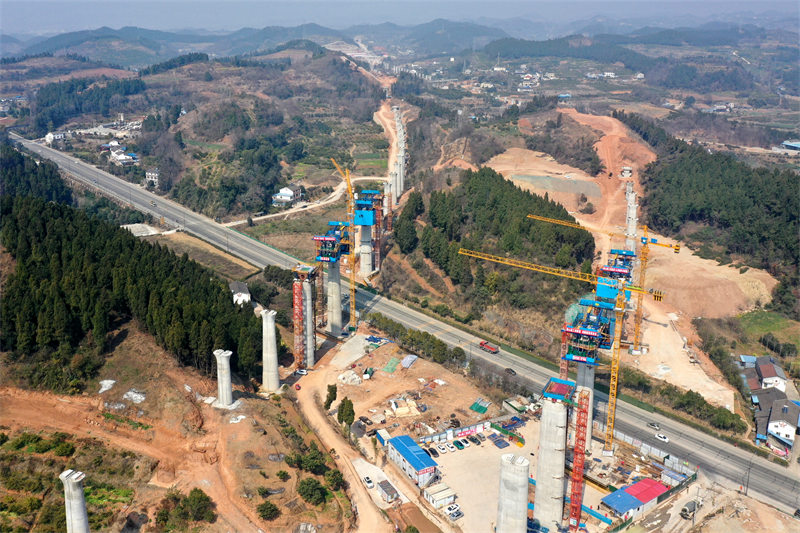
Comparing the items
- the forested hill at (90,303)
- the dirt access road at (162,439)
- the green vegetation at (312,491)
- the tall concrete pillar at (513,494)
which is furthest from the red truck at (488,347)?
the tall concrete pillar at (513,494)

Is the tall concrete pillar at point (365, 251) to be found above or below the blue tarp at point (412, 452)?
above

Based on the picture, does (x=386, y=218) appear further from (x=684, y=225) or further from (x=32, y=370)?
(x=32, y=370)

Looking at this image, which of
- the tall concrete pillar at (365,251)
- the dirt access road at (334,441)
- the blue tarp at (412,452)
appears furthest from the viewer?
the tall concrete pillar at (365,251)

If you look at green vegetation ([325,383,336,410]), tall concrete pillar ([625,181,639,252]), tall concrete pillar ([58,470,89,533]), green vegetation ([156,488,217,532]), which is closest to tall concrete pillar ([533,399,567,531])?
green vegetation ([325,383,336,410])

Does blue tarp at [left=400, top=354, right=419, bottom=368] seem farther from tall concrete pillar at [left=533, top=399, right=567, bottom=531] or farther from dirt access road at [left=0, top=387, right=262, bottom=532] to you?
tall concrete pillar at [left=533, top=399, right=567, bottom=531]

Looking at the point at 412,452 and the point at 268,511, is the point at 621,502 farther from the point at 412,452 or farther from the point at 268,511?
the point at 268,511

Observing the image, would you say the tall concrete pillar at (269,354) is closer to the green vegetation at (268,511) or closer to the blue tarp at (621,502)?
the green vegetation at (268,511)

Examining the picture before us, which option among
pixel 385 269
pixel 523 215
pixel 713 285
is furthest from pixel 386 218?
pixel 713 285
